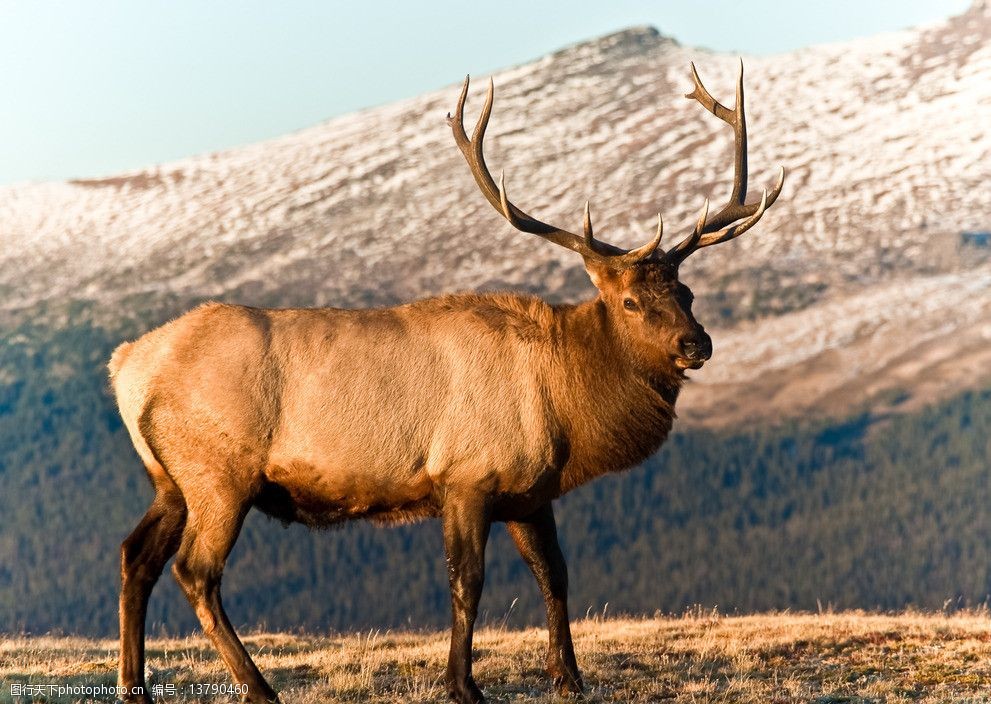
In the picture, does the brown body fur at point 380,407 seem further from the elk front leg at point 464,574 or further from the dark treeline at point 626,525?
the dark treeline at point 626,525

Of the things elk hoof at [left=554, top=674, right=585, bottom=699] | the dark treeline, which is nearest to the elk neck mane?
elk hoof at [left=554, top=674, right=585, bottom=699]

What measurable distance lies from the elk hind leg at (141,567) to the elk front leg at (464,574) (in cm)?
205

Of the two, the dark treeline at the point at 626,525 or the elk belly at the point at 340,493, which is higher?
the elk belly at the point at 340,493

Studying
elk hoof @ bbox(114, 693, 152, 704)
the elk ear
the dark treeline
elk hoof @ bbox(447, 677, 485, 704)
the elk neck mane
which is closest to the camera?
elk hoof @ bbox(447, 677, 485, 704)

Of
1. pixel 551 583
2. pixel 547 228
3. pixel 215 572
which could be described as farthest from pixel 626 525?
pixel 215 572

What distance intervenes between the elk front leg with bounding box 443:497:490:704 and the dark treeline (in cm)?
4846

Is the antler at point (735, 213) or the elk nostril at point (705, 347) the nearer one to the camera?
the elk nostril at point (705, 347)

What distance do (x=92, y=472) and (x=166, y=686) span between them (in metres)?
69.2

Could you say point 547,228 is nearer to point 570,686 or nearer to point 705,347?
point 705,347

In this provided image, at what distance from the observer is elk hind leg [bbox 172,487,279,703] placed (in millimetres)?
9305

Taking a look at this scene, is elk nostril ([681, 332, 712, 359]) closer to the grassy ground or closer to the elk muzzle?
the elk muzzle

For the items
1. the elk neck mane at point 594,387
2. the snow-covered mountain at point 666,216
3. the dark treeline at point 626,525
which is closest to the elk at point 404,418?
the elk neck mane at point 594,387

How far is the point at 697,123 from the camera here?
10438 cm

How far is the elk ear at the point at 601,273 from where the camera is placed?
9.79m
